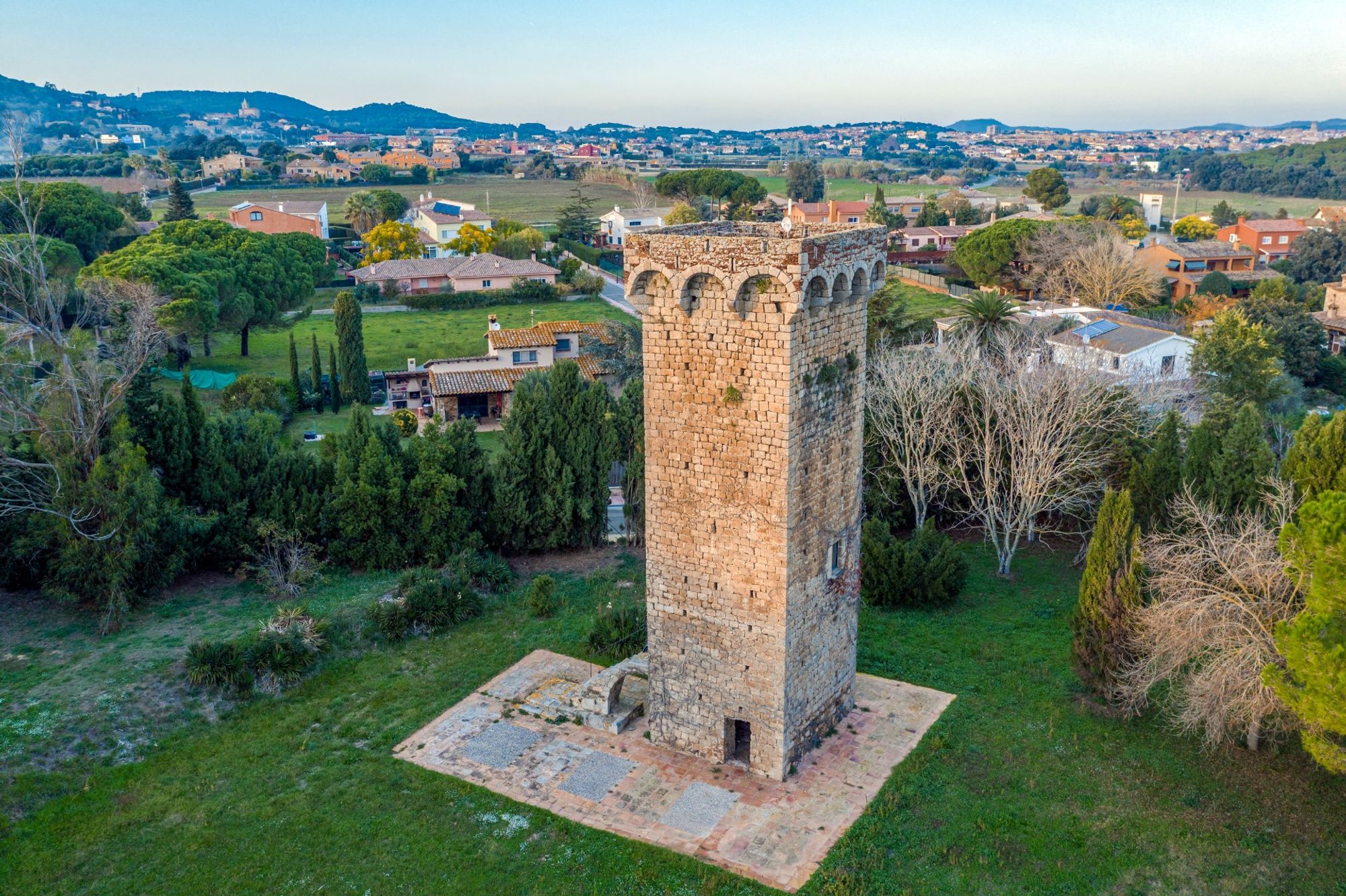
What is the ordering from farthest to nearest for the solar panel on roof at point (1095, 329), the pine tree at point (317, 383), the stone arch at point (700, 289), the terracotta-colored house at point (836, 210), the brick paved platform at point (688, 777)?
the terracotta-colored house at point (836, 210)
the pine tree at point (317, 383)
the solar panel on roof at point (1095, 329)
the brick paved platform at point (688, 777)
the stone arch at point (700, 289)

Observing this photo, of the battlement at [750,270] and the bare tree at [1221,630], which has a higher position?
the battlement at [750,270]

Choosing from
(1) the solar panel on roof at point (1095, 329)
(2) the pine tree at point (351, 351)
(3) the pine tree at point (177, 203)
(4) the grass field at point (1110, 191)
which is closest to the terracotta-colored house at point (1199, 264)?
(1) the solar panel on roof at point (1095, 329)

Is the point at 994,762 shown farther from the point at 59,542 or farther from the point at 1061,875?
the point at 59,542

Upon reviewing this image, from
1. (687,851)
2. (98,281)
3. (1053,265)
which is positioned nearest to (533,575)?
(687,851)

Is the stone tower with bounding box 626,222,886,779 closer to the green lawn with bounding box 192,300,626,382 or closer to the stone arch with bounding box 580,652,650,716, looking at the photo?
the stone arch with bounding box 580,652,650,716

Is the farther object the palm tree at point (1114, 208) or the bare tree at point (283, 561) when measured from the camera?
the palm tree at point (1114, 208)

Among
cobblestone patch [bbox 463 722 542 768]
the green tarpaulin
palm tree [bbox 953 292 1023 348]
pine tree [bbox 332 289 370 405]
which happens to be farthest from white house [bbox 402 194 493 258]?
cobblestone patch [bbox 463 722 542 768]

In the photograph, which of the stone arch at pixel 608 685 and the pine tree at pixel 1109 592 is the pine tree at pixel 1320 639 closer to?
the pine tree at pixel 1109 592
